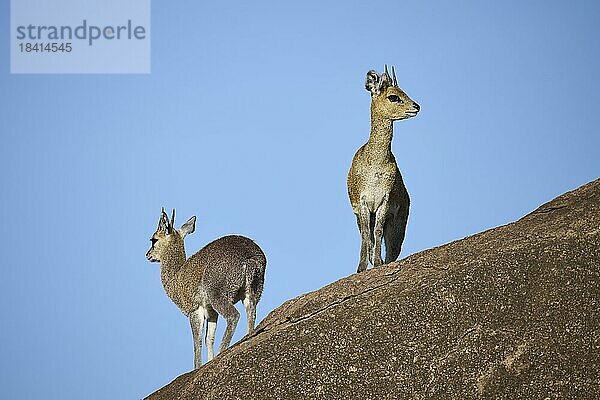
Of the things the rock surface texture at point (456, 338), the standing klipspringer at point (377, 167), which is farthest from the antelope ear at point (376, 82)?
the rock surface texture at point (456, 338)

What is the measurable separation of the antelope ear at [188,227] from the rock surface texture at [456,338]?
22.1ft

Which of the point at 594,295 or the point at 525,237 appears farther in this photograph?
the point at 525,237

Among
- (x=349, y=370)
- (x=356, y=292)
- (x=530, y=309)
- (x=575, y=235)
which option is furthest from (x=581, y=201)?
(x=349, y=370)

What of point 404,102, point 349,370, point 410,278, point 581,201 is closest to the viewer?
point 349,370

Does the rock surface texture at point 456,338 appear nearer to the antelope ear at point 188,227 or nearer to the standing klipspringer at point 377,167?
the standing klipspringer at point 377,167

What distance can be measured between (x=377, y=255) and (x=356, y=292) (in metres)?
3.44

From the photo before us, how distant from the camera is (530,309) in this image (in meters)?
8.84

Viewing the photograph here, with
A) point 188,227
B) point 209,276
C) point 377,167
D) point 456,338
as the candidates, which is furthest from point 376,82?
point 456,338

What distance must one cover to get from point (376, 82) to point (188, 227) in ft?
15.6

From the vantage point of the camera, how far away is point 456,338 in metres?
8.77

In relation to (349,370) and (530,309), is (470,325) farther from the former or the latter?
(349,370)

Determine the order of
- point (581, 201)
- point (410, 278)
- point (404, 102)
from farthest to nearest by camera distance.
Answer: point (404, 102) → point (581, 201) → point (410, 278)

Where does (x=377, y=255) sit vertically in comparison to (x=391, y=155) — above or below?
below

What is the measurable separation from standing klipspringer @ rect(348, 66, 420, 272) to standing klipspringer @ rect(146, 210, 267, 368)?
86.0 inches
